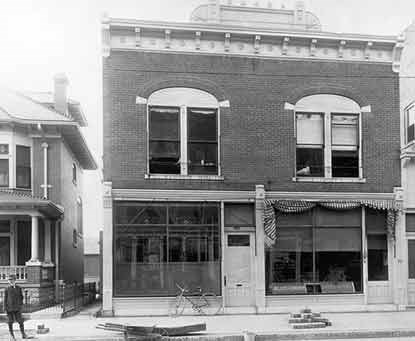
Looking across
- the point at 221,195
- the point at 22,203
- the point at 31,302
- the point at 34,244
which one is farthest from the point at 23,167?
the point at 221,195

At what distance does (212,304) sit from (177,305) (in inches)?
42.5

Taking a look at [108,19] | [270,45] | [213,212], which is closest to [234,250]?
[213,212]

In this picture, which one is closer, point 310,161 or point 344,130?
point 310,161

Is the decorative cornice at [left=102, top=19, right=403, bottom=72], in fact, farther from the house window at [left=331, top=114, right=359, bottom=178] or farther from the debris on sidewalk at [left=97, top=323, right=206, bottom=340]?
the debris on sidewalk at [left=97, top=323, right=206, bottom=340]

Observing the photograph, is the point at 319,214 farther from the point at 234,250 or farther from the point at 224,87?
the point at 224,87

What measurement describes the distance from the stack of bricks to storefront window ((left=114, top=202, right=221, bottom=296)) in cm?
356

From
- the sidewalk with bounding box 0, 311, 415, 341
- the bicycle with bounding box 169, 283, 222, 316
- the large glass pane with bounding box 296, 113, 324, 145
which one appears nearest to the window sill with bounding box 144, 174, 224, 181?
the large glass pane with bounding box 296, 113, 324, 145

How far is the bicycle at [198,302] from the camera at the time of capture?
63.5 ft

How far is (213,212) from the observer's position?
19938mm

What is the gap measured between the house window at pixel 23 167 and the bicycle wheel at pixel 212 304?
28.6 feet

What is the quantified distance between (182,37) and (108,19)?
2299mm

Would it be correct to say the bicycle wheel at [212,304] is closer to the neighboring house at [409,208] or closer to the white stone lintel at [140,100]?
the neighboring house at [409,208]

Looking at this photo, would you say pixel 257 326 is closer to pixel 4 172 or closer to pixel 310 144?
pixel 310 144

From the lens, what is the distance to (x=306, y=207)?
20.1m
